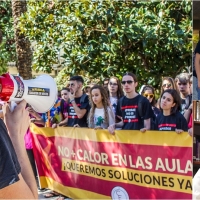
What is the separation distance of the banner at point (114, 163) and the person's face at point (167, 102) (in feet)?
1.10

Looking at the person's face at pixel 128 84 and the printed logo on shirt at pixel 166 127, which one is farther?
the person's face at pixel 128 84

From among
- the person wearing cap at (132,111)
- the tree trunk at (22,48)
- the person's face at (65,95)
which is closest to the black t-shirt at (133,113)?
the person wearing cap at (132,111)

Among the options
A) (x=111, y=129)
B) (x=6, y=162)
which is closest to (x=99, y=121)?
(x=111, y=129)

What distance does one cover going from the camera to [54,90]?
1.95 metres

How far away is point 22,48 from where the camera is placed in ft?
33.9

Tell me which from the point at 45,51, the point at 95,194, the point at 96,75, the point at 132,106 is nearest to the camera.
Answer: the point at 132,106

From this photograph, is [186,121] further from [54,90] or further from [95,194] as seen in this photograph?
[54,90]

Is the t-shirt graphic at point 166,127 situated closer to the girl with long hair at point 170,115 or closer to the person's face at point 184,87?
the girl with long hair at point 170,115

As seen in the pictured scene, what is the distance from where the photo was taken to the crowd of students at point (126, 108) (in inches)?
187

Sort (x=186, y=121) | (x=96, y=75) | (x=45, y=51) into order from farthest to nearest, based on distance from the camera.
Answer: (x=45, y=51)
(x=96, y=75)
(x=186, y=121)

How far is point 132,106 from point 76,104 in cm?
117

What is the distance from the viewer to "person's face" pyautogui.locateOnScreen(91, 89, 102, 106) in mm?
5590

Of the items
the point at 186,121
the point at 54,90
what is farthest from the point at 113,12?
the point at 54,90

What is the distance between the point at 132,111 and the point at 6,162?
12.2 feet
